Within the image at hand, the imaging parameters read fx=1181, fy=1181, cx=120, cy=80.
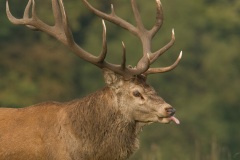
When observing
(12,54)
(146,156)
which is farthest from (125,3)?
(146,156)

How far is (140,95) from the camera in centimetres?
1273

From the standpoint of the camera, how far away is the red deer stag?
12609 mm

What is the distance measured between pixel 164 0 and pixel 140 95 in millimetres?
36913

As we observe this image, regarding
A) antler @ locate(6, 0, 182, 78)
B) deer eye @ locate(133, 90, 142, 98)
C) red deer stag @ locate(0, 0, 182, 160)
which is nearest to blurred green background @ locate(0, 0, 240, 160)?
antler @ locate(6, 0, 182, 78)

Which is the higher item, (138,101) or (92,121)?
(138,101)

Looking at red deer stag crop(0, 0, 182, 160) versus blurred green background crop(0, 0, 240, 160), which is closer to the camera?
red deer stag crop(0, 0, 182, 160)

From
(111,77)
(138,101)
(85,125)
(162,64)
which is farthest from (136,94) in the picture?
(162,64)

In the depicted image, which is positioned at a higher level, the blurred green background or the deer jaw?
the deer jaw

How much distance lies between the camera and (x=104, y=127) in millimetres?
12820

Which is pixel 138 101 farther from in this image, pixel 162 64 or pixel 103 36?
pixel 162 64

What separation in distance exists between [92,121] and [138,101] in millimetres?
552

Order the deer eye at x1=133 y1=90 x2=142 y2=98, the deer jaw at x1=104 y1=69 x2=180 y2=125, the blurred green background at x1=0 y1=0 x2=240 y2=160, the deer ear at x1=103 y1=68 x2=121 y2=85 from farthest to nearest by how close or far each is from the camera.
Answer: the blurred green background at x1=0 y1=0 x2=240 y2=160 < the deer ear at x1=103 y1=68 x2=121 y2=85 < the deer eye at x1=133 y1=90 x2=142 y2=98 < the deer jaw at x1=104 y1=69 x2=180 y2=125

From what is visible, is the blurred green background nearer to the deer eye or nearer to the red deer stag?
the red deer stag

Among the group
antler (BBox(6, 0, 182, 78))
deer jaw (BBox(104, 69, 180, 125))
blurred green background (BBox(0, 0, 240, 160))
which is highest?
antler (BBox(6, 0, 182, 78))
